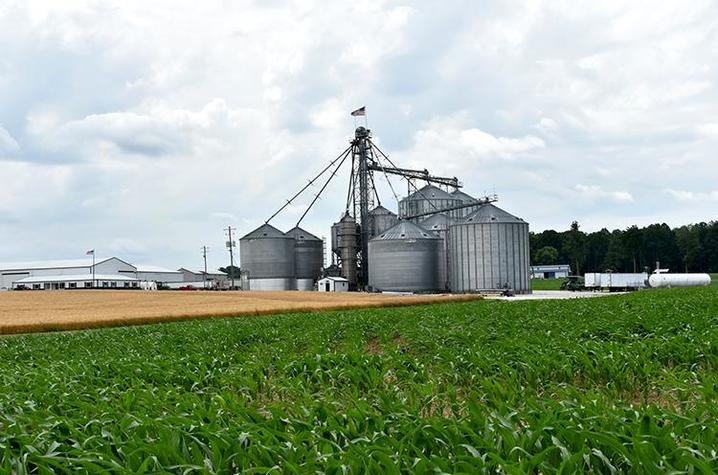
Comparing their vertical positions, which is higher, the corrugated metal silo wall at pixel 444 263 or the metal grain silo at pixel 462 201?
the metal grain silo at pixel 462 201

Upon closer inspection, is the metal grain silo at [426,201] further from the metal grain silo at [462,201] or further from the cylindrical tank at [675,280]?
the cylindrical tank at [675,280]

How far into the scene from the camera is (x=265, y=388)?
9.76 m

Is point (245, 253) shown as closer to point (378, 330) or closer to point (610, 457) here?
point (378, 330)

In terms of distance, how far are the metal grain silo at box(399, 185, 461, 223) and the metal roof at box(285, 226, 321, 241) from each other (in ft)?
53.0

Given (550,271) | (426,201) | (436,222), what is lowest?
(550,271)

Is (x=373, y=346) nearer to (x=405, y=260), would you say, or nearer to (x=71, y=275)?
(x=405, y=260)

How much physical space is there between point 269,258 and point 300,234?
804 centimetres

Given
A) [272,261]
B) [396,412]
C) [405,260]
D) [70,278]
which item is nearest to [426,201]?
[405,260]

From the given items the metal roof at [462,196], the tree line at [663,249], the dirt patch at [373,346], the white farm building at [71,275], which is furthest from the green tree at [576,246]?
the dirt patch at [373,346]

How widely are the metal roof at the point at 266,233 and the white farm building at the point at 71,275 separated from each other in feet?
204

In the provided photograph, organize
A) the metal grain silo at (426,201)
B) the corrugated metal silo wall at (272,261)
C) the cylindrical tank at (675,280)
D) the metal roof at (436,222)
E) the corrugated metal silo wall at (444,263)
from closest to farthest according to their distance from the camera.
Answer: the cylindrical tank at (675,280)
the corrugated metal silo wall at (444,263)
the metal roof at (436,222)
the corrugated metal silo wall at (272,261)
the metal grain silo at (426,201)

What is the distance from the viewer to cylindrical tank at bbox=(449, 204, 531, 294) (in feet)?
281

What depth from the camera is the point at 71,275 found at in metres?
160

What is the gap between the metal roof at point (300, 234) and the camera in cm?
10781
